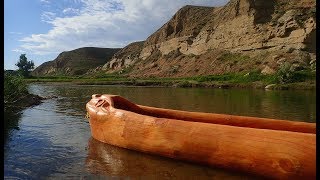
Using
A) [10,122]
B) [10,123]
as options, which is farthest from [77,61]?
[10,123]

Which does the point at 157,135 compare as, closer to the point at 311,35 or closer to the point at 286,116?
the point at 286,116

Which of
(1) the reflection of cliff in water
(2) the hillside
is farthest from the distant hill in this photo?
(1) the reflection of cliff in water

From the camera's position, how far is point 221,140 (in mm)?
6758

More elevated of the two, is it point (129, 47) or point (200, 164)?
point (129, 47)

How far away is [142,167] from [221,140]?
177 cm

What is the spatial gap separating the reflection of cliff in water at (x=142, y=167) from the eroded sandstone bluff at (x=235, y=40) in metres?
34.3

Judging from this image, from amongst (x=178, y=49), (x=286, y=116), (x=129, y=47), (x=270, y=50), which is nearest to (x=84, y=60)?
(x=129, y=47)

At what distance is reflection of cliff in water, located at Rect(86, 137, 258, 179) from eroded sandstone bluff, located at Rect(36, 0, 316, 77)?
3430 cm

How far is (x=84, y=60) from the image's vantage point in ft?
443

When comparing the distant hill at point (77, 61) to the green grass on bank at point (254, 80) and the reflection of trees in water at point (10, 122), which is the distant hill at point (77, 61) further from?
the reflection of trees in water at point (10, 122)

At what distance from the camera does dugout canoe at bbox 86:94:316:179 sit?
19.5ft

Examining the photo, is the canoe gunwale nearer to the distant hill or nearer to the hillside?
the hillside
